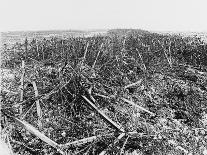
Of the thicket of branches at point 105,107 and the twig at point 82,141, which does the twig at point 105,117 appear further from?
the twig at point 82,141

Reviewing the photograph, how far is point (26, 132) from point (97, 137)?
1417 mm

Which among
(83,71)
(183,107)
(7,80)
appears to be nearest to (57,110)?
(83,71)

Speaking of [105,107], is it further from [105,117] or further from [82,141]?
[82,141]

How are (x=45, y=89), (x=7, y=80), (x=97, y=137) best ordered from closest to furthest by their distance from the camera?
(x=97, y=137) < (x=45, y=89) < (x=7, y=80)

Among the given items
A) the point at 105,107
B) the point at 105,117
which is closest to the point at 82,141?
the point at 105,117

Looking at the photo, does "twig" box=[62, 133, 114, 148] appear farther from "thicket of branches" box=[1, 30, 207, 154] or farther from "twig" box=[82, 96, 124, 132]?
"twig" box=[82, 96, 124, 132]

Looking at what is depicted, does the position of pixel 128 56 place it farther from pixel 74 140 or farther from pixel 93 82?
pixel 74 140

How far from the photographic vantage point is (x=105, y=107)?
7.16m

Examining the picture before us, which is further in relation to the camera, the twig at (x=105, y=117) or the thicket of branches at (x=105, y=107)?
the twig at (x=105, y=117)

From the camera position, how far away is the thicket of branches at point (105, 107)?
20.1 ft

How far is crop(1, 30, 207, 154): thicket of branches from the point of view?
6.11m

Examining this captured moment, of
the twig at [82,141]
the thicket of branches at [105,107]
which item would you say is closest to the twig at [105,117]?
the thicket of branches at [105,107]

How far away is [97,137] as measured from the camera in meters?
6.05

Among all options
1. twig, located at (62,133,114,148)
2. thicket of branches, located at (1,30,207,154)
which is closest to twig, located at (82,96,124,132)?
thicket of branches, located at (1,30,207,154)
